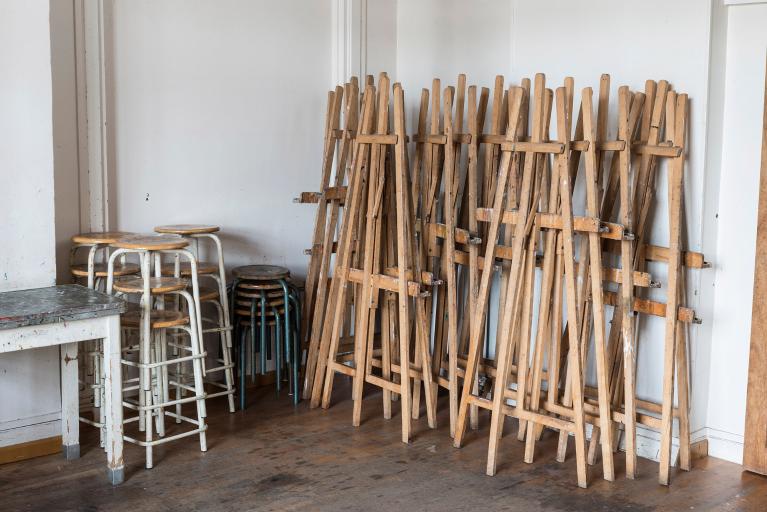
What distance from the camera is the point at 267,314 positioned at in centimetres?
553

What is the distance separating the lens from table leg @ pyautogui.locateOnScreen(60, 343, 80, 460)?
179 inches

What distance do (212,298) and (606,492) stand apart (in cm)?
245

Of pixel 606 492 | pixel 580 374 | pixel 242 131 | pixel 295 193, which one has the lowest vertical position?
pixel 606 492

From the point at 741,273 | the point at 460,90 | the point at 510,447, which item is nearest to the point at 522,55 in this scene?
the point at 460,90

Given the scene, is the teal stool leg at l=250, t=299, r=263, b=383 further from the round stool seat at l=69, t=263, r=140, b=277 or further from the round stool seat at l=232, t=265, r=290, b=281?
the round stool seat at l=69, t=263, r=140, b=277

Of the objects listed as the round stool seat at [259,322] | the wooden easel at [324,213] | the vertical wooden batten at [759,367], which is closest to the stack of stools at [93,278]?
the round stool seat at [259,322]

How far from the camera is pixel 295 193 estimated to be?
20.0ft

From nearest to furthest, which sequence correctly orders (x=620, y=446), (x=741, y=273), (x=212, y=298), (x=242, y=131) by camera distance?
(x=741, y=273) → (x=620, y=446) → (x=212, y=298) → (x=242, y=131)

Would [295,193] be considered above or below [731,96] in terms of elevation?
below

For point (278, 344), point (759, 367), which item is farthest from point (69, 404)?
point (759, 367)

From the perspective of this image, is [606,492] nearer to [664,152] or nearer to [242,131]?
[664,152]

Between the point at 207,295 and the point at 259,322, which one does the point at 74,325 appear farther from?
the point at 259,322

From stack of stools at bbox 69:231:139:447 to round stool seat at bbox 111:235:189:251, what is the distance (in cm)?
20

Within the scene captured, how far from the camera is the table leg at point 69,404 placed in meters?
4.55
